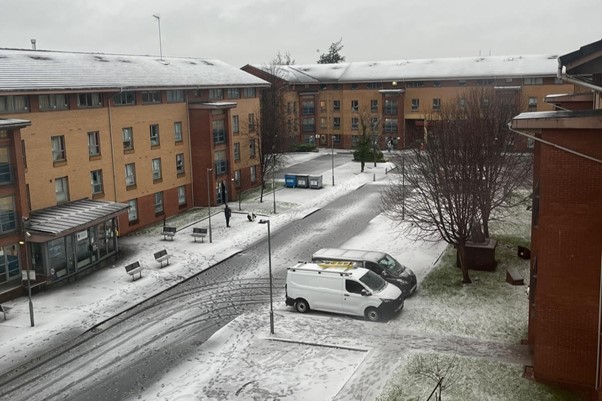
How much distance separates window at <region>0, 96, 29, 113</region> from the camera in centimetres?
3012

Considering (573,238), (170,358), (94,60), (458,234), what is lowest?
(170,358)

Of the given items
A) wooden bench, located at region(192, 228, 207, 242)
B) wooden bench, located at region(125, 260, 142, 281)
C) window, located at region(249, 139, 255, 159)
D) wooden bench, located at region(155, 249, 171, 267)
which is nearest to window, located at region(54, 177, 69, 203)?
wooden bench, located at region(155, 249, 171, 267)

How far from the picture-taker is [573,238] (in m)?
15.8

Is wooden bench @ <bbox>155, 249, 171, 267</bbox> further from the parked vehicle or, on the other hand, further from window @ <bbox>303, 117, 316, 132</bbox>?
window @ <bbox>303, 117, 316, 132</bbox>

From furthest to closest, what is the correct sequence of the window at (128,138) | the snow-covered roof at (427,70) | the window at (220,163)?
Result: the snow-covered roof at (427,70) < the window at (220,163) < the window at (128,138)

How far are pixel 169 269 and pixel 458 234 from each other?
1368 centimetres

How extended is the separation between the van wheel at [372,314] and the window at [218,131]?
2568cm

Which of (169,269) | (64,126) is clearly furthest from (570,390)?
(64,126)

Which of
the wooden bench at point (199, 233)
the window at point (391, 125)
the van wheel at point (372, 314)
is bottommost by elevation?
the van wheel at point (372, 314)

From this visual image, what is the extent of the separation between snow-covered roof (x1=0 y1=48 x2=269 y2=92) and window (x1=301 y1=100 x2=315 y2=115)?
29.3 meters

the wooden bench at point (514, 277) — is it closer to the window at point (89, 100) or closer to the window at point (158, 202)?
the window at point (158, 202)

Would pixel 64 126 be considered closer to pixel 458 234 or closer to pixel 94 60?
pixel 94 60

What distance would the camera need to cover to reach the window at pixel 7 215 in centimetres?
2714

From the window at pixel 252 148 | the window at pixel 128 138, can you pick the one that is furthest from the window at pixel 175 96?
the window at pixel 252 148
